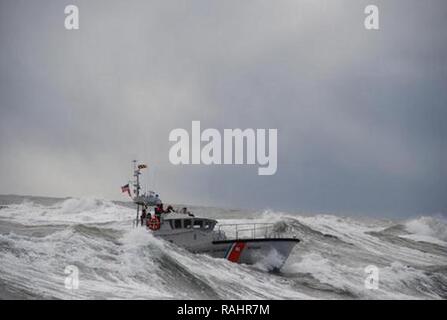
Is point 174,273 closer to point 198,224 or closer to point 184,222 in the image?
point 184,222

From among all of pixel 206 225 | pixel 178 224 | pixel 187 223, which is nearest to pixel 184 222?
pixel 187 223

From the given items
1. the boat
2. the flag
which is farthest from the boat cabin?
the flag

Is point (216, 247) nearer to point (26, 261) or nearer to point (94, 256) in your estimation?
point (94, 256)

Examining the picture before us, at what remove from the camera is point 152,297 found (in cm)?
1800

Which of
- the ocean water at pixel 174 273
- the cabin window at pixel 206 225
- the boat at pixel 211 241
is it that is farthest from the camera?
the cabin window at pixel 206 225

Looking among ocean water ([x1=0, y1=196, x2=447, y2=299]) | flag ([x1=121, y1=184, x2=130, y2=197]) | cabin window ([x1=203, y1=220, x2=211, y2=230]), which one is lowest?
ocean water ([x1=0, y1=196, x2=447, y2=299])

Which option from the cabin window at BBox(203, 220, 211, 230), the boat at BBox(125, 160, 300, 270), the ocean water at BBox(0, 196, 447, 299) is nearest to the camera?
the ocean water at BBox(0, 196, 447, 299)

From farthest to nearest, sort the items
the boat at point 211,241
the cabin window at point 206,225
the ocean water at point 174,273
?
1. the cabin window at point 206,225
2. the boat at point 211,241
3. the ocean water at point 174,273

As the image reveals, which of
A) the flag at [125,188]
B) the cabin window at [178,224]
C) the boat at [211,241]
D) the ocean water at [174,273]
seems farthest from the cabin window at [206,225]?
the flag at [125,188]

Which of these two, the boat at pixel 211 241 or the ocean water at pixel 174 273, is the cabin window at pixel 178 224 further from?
the ocean water at pixel 174 273

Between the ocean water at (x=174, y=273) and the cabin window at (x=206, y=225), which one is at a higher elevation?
the cabin window at (x=206, y=225)

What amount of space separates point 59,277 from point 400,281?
16654mm

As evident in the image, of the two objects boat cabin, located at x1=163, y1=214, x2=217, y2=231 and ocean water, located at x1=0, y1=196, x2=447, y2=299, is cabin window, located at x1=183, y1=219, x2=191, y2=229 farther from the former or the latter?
ocean water, located at x1=0, y1=196, x2=447, y2=299
